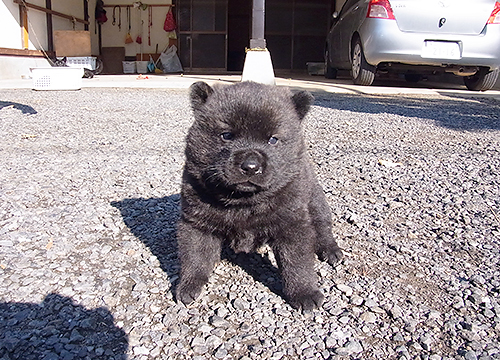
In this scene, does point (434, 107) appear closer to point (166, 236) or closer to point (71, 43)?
point (166, 236)

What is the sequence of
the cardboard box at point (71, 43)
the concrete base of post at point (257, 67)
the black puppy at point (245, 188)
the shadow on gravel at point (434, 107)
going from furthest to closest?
the cardboard box at point (71, 43) → the concrete base of post at point (257, 67) → the shadow on gravel at point (434, 107) → the black puppy at point (245, 188)

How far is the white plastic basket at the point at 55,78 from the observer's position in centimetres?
909

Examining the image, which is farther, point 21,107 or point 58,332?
point 21,107

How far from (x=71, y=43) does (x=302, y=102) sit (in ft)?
41.7

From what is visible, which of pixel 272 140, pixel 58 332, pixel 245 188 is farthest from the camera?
pixel 272 140

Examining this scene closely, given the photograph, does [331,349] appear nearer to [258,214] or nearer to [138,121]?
[258,214]

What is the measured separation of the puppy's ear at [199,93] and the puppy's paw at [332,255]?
1060 millimetres

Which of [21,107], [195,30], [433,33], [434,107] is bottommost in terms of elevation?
[21,107]

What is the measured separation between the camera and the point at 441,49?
26.2 ft

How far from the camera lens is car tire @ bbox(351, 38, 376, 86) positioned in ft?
29.4

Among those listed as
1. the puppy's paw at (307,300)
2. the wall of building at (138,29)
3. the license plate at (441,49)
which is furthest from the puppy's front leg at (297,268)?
the wall of building at (138,29)

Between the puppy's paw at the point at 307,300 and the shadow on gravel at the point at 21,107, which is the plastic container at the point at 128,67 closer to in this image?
the shadow on gravel at the point at 21,107

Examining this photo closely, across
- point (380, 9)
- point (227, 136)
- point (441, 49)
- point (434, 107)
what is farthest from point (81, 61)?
point (227, 136)

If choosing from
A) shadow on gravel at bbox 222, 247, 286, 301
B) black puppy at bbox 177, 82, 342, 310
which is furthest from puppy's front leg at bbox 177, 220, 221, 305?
shadow on gravel at bbox 222, 247, 286, 301
